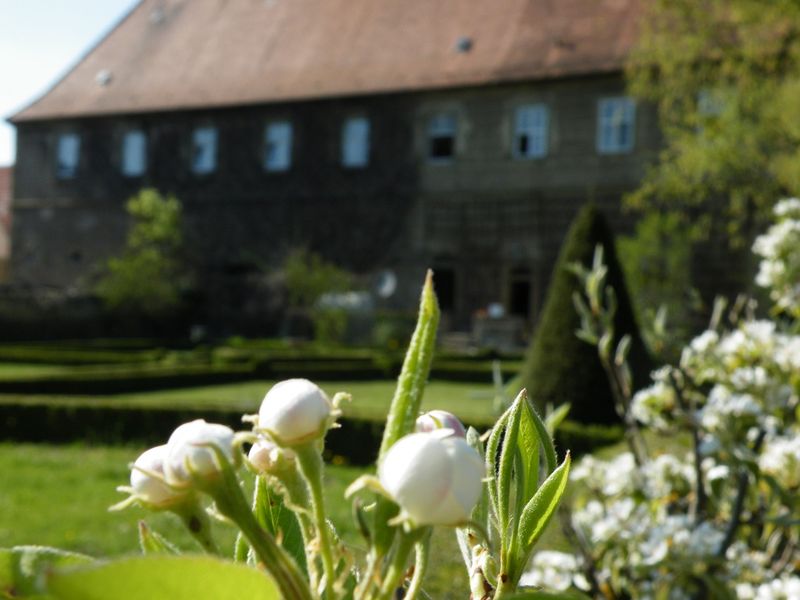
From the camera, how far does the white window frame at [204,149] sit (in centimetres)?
2366

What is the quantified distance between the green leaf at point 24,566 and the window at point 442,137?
21.0 metres

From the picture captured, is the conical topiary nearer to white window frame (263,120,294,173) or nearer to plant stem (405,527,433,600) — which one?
plant stem (405,527,433,600)

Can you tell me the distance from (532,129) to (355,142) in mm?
4137

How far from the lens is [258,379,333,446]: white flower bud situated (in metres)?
0.50

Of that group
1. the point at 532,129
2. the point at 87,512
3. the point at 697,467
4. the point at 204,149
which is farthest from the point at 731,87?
the point at 697,467

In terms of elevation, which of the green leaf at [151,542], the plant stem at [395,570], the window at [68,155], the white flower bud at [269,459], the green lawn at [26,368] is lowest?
the green lawn at [26,368]

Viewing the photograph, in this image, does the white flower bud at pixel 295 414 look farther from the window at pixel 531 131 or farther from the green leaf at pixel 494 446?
the window at pixel 531 131

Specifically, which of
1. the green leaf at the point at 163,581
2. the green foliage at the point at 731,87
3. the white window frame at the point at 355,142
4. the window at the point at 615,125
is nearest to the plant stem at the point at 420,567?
the green leaf at the point at 163,581

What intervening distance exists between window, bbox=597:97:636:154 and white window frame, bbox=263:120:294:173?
283 inches

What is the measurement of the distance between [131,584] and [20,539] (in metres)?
5.98

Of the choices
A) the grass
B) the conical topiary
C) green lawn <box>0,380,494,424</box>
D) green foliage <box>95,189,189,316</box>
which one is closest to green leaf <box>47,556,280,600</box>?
the grass

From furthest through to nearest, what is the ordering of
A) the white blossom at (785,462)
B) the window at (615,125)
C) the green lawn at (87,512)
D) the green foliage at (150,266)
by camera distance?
the green foliage at (150,266) < the window at (615,125) < the green lawn at (87,512) < the white blossom at (785,462)

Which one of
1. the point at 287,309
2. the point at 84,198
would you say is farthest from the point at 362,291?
the point at 84,198

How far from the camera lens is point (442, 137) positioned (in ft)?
69.9
